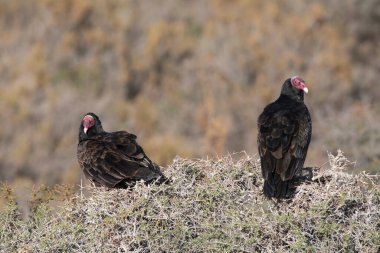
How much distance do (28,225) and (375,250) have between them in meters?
2.38

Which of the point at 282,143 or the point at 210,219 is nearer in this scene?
the point at 210,219

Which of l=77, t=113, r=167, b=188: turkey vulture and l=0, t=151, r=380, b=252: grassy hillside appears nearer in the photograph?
l=0, t=151, r=380, b=252: grassy hillside

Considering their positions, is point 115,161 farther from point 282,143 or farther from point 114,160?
point 282,143

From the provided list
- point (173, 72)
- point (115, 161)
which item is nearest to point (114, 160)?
point (115, 161)

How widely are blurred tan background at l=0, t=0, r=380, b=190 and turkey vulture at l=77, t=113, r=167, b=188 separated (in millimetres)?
5464

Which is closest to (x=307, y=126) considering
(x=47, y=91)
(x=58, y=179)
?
(x=58, y=179)

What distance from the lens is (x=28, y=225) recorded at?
20.4ft

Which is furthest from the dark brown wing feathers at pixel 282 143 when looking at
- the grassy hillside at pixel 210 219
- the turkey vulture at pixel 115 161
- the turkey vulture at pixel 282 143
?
the turkey vulture at pixel 115 161

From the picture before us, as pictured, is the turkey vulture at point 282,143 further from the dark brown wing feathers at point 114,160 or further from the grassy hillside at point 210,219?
the dark brown wing feathers at point 114,160

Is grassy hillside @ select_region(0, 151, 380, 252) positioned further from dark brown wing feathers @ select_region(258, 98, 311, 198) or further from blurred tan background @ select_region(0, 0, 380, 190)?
blurred tan background @ select_region(0, 0, 380, 190)

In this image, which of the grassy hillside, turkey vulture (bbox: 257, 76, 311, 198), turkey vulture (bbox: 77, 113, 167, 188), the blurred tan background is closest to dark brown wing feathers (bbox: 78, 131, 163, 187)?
turkey vulture (bbox: 77, 113, 167, 188)

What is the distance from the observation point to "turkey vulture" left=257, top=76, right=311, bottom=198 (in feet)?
20.3

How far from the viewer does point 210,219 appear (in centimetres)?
584

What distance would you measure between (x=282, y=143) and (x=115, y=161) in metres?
1.28
